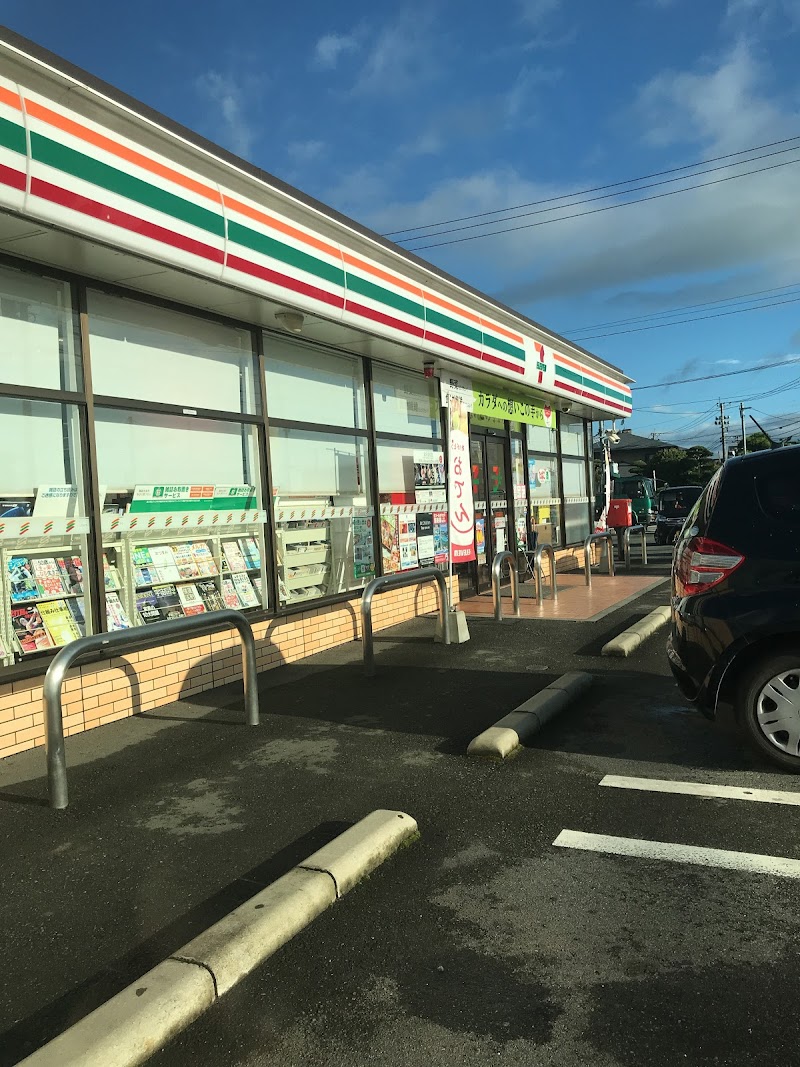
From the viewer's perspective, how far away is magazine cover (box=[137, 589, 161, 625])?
6414 mm

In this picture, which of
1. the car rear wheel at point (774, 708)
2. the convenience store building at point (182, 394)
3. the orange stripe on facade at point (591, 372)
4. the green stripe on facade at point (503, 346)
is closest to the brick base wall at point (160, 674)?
the convenience store building at point (182, 394)

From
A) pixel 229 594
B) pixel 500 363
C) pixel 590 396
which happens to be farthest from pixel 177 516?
pixel 590 396

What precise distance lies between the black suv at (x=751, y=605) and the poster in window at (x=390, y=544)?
4.97 metres

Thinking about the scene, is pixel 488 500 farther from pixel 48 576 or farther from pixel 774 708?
pixel 774 708

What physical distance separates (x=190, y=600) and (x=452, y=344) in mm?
4451

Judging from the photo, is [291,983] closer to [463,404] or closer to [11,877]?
[11,877]

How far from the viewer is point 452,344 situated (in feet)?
30.7

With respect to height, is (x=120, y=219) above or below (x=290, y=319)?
above

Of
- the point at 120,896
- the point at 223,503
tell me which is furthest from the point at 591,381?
the point at 120,896

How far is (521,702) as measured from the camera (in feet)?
19.4

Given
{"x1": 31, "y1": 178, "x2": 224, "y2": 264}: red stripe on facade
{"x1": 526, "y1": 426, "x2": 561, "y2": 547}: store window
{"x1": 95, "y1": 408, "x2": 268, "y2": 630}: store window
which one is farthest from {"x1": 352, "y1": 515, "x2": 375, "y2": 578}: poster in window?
{"x1": 526, "y1": 426, "x2": 561, "y2": 547}: store window

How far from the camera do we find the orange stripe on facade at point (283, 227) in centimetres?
605

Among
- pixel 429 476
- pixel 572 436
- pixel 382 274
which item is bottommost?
pixel 429 476

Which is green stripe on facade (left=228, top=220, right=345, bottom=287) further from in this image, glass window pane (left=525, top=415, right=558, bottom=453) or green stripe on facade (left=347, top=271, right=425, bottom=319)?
glass window pane (left=525, top=415, right=558, bottom=453)
